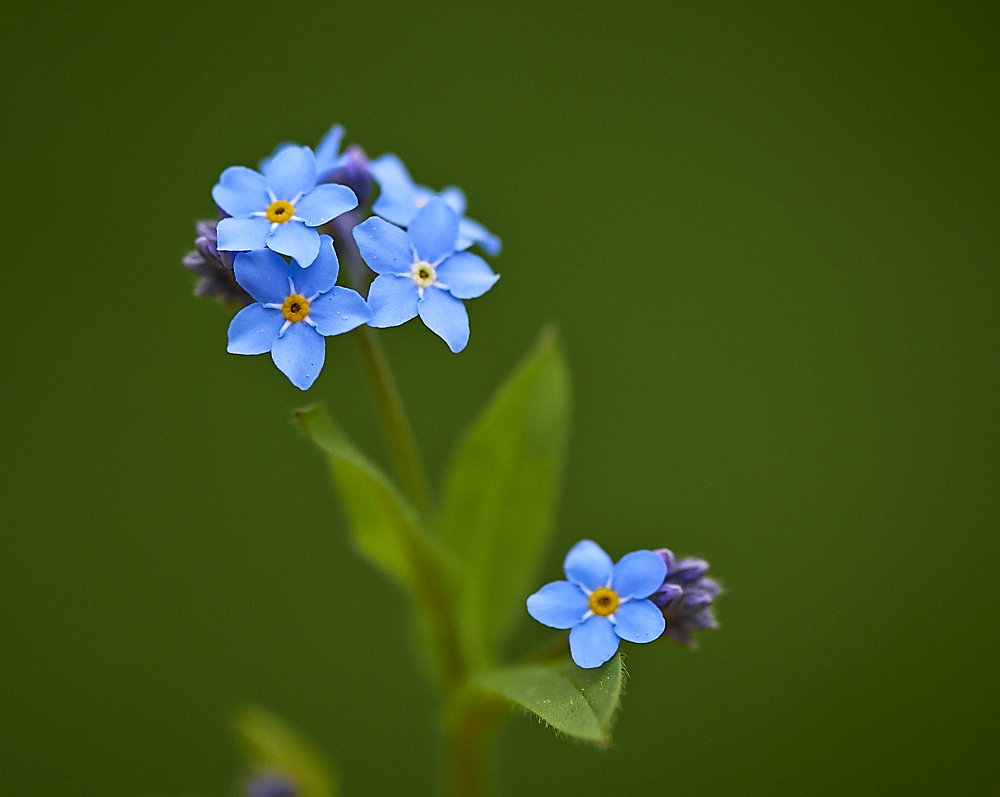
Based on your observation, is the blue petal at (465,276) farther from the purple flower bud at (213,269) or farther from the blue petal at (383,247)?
the purple flower bud at (213,269)

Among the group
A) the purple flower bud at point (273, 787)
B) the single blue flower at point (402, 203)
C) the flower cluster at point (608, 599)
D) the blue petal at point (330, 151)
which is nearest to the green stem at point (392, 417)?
the single blue flower at point (402, 203)

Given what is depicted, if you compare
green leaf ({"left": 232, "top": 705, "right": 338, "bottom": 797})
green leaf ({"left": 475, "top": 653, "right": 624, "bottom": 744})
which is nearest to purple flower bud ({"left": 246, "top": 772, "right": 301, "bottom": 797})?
green leaf ({"left": 232, "top": 705, "right": 338, "bottom": 797})

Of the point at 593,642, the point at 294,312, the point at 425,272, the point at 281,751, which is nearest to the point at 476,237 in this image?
the point at 425,272

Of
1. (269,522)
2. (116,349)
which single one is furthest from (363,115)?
(269,522)

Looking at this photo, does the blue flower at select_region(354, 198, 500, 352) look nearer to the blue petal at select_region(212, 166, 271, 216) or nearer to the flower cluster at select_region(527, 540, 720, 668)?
the blue petal at select_region(212, 166, 271, 216)

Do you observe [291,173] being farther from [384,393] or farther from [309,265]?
[384,393]
